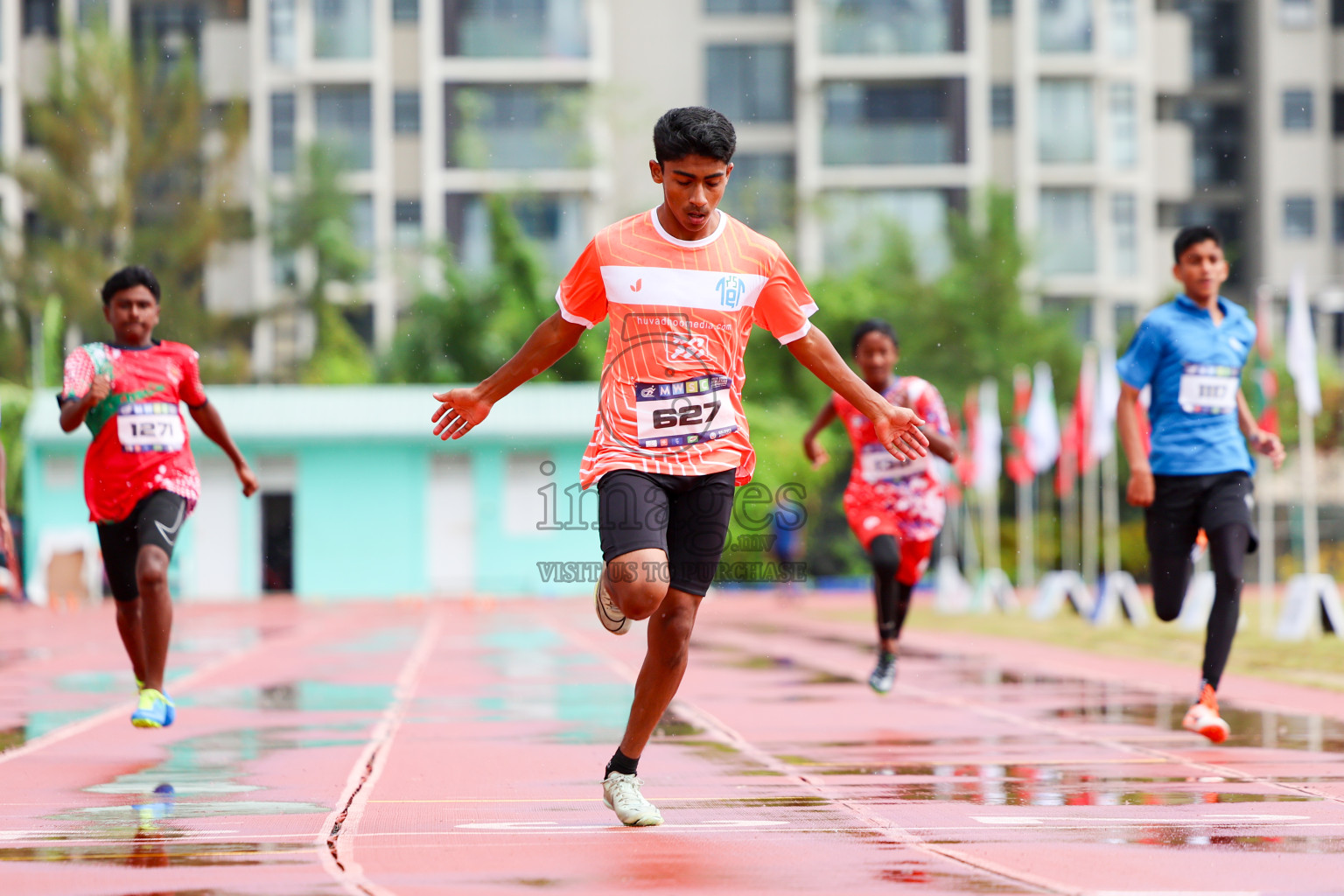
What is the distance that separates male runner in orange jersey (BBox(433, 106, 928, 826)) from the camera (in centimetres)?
558

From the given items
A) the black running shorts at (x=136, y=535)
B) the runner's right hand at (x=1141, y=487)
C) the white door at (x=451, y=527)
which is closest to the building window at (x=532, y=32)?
the white door at (x=451, y=527)

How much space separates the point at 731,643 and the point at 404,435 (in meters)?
21.3

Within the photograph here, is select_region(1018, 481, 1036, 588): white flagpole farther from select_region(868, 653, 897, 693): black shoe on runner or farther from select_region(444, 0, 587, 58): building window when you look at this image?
select_region(444, 0, 587, 58): building window

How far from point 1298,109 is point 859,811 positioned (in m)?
53.3

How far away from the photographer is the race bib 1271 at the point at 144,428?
8172 millimetres

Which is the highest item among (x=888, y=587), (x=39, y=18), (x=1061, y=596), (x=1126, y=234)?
(x=39, y=18)

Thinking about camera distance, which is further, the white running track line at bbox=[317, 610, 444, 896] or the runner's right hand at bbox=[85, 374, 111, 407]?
the runner's right hand at bbox=[85, 374, 111, 407]

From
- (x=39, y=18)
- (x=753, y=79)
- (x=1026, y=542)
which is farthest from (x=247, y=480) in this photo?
(x=39, y=18)

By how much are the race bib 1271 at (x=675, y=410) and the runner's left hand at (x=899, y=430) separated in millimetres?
525

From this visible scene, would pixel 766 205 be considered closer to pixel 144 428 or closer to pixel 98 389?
pixel 144 428

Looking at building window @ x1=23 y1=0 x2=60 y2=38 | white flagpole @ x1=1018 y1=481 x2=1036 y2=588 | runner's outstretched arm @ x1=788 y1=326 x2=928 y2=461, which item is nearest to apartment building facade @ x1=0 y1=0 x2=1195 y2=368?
building window @ x1=23 y1=0 x2=60 y2=38

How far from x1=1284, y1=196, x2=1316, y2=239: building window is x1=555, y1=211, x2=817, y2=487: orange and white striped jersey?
5235 centimetres

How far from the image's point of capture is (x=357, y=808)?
6.04 metres

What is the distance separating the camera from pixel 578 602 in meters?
32.3
